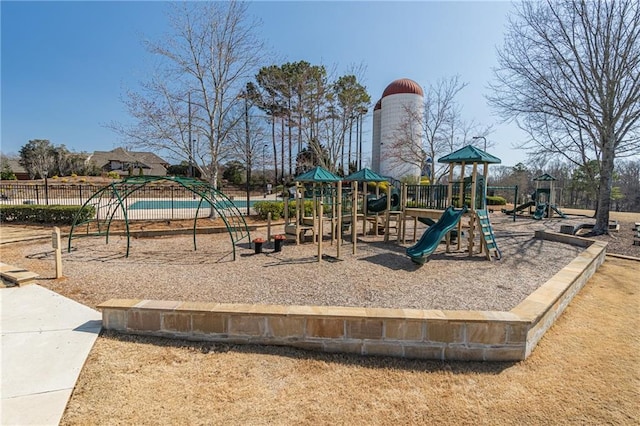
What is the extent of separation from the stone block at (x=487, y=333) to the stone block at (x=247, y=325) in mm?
2180

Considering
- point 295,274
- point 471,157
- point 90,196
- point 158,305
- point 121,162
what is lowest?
point 295,274

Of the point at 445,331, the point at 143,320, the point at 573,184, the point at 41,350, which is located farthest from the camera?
the point at 573,184

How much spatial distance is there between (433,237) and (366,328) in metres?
4.26

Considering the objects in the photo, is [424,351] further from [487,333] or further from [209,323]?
[209,323]

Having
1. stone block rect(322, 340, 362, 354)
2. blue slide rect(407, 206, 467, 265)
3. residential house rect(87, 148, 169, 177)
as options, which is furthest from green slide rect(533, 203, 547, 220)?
residential house rect(87, 148, 169, 177)

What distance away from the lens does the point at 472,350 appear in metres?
3.25

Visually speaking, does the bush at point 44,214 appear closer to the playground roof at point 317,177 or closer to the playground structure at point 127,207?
the playground structure at point 127,207

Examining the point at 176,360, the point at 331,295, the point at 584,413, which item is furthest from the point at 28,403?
the point at 584,413

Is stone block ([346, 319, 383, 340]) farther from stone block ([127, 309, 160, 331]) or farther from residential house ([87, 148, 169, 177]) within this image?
residential house ([87, 148, 169, 177])

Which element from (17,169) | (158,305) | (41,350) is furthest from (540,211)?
(17,169)

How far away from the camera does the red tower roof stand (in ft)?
103

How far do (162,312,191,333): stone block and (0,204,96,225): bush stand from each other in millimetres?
9383

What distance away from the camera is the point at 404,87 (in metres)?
31.3

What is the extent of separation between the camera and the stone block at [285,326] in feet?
10.8
